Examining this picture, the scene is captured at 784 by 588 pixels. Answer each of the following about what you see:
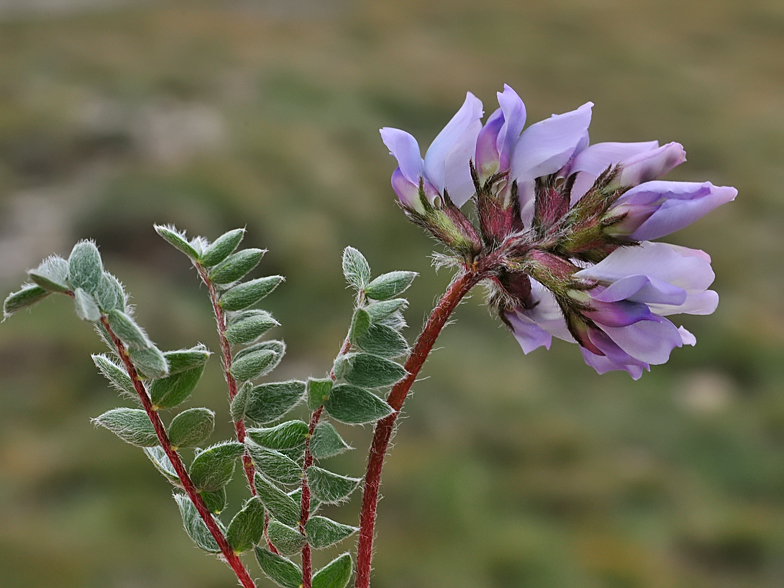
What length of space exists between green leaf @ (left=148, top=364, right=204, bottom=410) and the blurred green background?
3.31 ft

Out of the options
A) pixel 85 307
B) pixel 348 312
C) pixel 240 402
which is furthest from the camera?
pixel 348 312

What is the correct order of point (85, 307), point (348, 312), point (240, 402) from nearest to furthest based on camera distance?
point (85, 307), point (240, 402), point (348, 312)

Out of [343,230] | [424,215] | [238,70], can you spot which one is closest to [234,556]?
[424,215]

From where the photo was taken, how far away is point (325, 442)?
711mm

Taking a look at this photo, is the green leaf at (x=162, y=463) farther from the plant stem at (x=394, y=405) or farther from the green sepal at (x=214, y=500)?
the plant stem at (x=394, y=405)

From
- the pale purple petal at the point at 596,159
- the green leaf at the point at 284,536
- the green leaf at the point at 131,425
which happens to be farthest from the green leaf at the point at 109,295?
the pale purple petal at the point at 596,159

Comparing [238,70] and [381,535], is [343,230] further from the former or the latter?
[238,70]

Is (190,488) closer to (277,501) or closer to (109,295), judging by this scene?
(277,501)

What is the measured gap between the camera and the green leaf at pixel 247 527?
2.32ft

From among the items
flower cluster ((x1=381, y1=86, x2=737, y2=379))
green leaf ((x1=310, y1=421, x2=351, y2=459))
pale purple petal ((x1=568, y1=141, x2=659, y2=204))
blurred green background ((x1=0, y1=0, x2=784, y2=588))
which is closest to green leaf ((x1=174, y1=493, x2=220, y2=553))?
green leaf ((x1=310, y1=421, x2=351, y2=459))

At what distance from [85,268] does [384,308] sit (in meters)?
0.24

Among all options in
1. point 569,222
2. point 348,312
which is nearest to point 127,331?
point 569,222

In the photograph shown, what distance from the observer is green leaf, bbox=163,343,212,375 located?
2.19ft

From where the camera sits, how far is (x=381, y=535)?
358 centimetres
